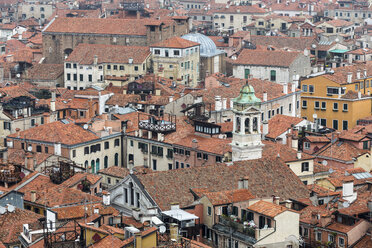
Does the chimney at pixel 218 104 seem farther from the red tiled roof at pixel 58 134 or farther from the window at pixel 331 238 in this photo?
the window at pixel 331 238

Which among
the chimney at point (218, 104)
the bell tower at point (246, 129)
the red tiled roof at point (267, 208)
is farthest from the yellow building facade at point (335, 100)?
the red tiled roof at point (267, 208)

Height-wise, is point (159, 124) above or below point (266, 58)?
below

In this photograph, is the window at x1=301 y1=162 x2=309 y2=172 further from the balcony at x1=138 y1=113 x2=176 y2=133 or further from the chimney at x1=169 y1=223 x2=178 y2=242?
the chimney at x1=169 y1=223 x2=178 y2=242

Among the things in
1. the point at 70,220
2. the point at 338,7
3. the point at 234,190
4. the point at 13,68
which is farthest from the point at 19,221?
the point at 338,7

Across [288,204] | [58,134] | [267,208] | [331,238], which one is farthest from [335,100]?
[267,208]

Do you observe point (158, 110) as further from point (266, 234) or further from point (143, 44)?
point (266, 234)

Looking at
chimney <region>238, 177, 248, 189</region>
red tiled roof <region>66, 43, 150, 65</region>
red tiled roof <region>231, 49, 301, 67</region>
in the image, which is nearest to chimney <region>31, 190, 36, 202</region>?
chimney <region>238, 177, 248, 189</region>

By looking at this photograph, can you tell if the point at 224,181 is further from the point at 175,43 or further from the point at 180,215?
the point at 175,43
